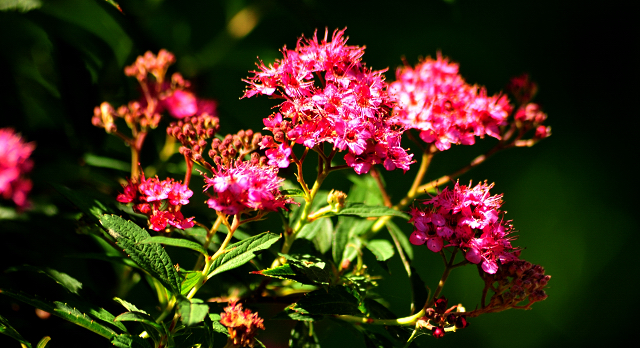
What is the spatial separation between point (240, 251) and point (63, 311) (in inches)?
16.4

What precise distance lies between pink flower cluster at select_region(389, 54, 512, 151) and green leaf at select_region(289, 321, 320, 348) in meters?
0.69

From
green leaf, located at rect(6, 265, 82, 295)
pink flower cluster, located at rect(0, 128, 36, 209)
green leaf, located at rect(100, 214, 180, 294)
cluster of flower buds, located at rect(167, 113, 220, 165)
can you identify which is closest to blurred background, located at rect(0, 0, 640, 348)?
Answer: pink flower cluster, located at rect(0, 128, 36, 209)

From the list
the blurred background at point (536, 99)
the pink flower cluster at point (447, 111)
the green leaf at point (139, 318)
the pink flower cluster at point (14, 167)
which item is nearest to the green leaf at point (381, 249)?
the pink flower cluster at point (447, 111)

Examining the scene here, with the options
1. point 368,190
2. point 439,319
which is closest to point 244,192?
point 439,319

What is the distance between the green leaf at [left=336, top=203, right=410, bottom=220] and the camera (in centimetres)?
126

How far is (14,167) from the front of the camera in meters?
1.55

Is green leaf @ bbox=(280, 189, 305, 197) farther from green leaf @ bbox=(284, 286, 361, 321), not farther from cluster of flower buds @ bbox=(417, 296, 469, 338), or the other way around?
cluster of flower buds @ bbox=(417, 296, 469, 338)

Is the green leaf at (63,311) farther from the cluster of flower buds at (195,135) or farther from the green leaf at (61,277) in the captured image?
the cluster of flower buds at (195,135)

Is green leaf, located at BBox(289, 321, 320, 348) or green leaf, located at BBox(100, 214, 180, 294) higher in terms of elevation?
green leaf, located at BBox(100, 214, 180, 294)

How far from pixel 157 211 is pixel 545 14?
4.42 metres

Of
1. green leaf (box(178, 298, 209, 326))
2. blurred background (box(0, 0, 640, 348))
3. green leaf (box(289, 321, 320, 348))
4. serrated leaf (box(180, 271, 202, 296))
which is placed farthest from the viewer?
blurred background (box(0, 0, 640, 348))

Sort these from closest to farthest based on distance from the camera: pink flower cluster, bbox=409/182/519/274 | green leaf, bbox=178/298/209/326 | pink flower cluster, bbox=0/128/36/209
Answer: green leaf, bbox=178/298/209/326, pink flower cluster, bbox=409/182/519/274, pink flower cluster, bbox=0/128/36/209

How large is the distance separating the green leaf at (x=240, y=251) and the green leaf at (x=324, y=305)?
7.0 inches

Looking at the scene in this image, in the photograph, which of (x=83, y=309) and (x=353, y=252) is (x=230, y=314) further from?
(x=353, y=252)
